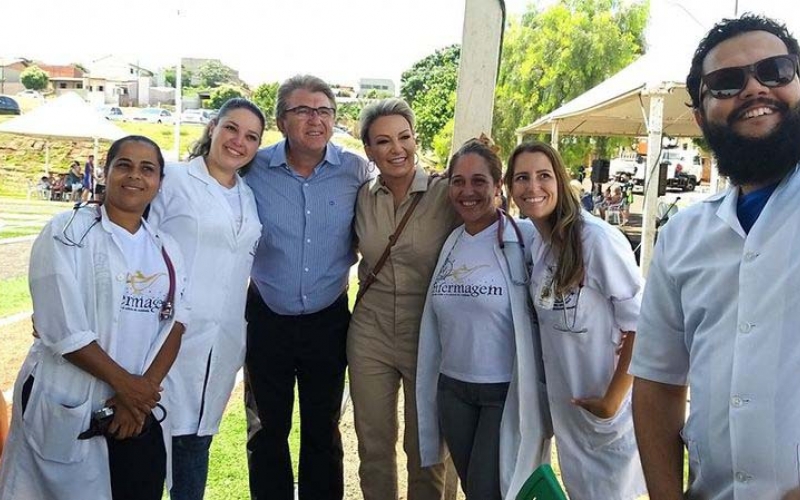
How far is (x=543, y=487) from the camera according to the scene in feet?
4.90

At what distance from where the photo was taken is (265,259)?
3.32m

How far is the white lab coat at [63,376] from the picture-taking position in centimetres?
229

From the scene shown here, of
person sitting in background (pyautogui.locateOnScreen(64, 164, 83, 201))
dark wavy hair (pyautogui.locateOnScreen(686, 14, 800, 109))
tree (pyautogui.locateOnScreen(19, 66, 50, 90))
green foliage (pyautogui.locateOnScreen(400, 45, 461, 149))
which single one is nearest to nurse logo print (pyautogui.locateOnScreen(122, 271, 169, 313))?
dark wavy hair (pyautogui.locateOnScreen(686, 14, 800, 109))

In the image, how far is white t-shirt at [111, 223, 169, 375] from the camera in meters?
2.43

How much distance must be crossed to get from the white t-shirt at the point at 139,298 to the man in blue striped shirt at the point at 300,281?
80cm

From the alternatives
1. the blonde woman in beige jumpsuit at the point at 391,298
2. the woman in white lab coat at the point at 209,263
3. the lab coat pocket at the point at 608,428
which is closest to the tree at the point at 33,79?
the woman in white lab coat at the point at 209,263

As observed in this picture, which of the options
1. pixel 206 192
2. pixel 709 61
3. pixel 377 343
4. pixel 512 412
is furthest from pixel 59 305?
pixel 709 61

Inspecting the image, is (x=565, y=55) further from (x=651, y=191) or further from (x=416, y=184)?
(x=416, y=184)

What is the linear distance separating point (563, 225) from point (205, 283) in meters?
1.49

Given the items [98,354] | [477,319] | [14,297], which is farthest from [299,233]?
A: [14,297]

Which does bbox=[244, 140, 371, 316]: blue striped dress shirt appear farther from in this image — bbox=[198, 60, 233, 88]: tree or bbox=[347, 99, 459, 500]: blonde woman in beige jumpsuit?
bbox=[198, 60, 233, 88]: tree

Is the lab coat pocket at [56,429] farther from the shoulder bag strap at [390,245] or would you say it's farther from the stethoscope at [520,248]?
the stethoscope at [520,248]

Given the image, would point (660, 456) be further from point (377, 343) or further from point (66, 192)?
point (66, 192)

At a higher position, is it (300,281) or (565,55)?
(565,55)
